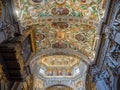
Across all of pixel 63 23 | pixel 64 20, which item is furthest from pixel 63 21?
pixel 63 23

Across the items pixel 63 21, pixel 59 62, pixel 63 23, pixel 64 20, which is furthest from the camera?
pixel 59 62

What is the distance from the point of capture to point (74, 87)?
93.7 ft

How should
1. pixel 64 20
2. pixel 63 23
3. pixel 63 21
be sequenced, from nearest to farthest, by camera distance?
pixel 64 20 → pixel 63 21 → pixel 63 23

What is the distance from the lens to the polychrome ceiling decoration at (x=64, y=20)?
15.1 metres

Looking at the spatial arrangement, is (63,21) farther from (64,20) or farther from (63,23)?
(63,23)

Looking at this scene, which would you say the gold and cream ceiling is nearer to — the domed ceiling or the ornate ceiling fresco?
the domed ceiling

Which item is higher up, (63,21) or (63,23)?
(63,21)

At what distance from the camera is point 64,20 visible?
16.1 m

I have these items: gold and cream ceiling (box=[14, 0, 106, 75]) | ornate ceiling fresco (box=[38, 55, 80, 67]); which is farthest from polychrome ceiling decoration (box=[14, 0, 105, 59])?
ornate ceiling fresco (box=[38, 55, 80, 67])

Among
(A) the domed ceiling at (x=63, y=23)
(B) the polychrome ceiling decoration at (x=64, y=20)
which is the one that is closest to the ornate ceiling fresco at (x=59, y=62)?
(A) the domed ceiling at (x=63, y=23)

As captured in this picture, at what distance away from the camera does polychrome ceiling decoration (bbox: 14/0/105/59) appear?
15.1 metres

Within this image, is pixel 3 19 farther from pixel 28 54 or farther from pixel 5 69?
pixel 28 54

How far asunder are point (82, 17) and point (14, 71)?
17.4ft

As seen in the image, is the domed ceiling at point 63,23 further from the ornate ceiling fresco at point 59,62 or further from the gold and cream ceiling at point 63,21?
the ornate ceiling fresco at point 59,62
